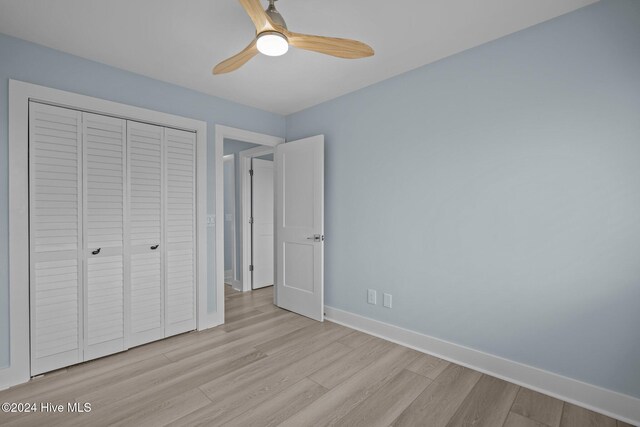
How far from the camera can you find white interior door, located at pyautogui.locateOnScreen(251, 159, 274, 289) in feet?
14.9

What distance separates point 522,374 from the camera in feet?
6.82

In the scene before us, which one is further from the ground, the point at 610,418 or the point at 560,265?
the point at 560,265

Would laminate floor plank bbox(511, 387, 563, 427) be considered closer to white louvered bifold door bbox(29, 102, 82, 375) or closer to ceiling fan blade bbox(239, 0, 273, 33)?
ceiling fan blade bbox(239, 0, 273, 33)

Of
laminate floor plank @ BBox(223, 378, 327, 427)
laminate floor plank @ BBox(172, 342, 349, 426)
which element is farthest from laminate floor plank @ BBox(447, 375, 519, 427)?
laminate floor plank @ BBox(172, 342, 349, 426)

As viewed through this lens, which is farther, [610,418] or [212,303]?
[212,303]

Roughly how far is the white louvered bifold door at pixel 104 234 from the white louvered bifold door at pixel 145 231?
0.08 metres

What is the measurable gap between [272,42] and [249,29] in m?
0.63

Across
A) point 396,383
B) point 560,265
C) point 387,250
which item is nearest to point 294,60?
point 387,250

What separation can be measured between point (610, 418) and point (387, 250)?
1758 millimetres

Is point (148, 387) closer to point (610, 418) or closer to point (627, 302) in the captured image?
point (610, 418)

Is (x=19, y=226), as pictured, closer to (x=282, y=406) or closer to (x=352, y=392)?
(x=282, y=406)

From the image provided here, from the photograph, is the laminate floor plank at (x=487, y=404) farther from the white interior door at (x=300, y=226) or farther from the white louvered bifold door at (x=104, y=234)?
the white louvered bifold door at (x=104, y=234)

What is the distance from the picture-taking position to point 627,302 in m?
1.75

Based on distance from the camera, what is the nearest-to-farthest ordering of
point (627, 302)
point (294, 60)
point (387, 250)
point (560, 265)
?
point (627, 302) < point (560, 265) < point (294, 60) < point (387, 250)
